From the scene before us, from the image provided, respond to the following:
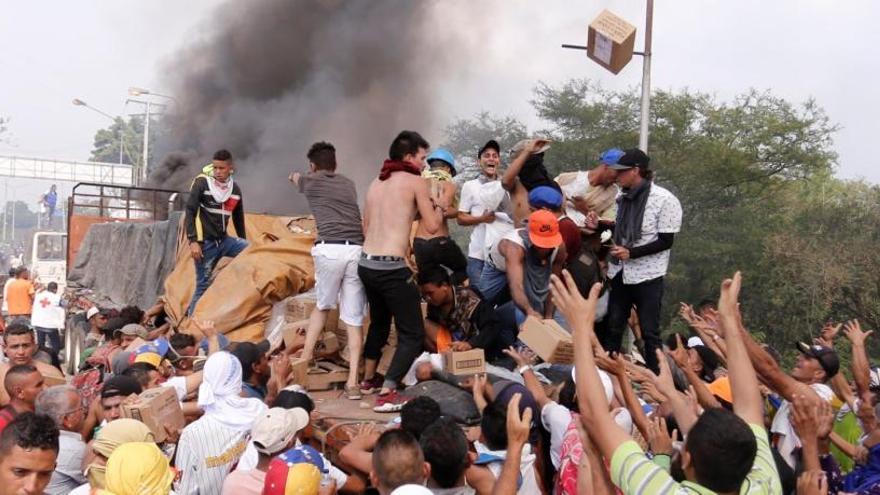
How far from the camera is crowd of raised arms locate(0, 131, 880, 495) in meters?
2.61

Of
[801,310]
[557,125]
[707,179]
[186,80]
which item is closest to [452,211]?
[801,310]

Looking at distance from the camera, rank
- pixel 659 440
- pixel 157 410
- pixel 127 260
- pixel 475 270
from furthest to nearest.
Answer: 1. pixel 127 260
2. pixel 475 270
3. pixel 157 410
4. pixel 659 440

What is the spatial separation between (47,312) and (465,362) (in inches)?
398

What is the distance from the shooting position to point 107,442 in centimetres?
307

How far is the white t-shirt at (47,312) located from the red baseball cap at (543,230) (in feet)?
32.9

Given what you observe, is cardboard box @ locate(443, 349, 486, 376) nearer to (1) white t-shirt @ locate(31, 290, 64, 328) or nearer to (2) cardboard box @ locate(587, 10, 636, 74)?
(2) cardboard box @ locate(587, 10, 636, 74)

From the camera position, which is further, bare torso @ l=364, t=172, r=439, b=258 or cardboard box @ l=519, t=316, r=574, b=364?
bare torso @ l=364, t=172, r=439, b=258

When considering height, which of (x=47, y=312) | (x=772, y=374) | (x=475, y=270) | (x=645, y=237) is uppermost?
(x=645, y=237)

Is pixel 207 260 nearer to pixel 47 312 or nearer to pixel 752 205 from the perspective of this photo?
pixel 47 312

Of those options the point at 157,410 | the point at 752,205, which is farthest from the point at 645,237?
the point at 752,205

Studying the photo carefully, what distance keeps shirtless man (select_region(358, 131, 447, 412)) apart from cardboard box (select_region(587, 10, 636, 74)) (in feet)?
10.2

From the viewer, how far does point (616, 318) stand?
221 inches

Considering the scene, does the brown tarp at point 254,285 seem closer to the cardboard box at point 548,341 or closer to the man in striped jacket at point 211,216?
the man in striped jacket at point 211,216

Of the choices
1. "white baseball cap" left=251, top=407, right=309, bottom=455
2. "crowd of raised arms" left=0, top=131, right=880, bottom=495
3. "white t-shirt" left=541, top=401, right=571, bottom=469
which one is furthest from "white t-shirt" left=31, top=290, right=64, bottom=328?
"white t-shirt" left=541, top=401, right=571, bottom=469
